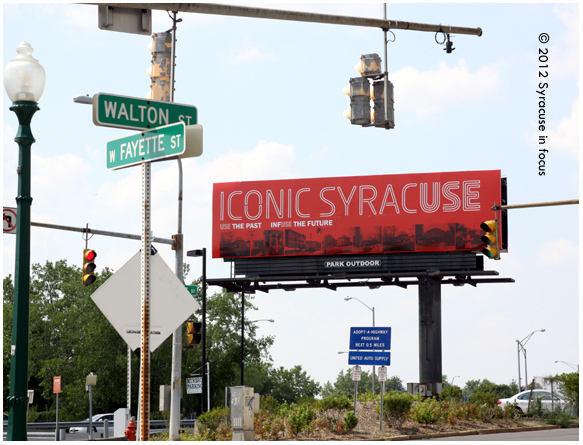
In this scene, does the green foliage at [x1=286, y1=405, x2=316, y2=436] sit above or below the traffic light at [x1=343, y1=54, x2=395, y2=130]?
below

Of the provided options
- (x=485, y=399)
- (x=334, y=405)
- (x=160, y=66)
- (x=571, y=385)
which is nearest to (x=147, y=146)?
(x=160, y=66)

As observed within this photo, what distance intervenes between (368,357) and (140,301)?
21738 millimetres

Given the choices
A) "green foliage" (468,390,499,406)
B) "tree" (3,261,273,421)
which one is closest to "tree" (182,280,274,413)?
"tree" (3,261,273,421)

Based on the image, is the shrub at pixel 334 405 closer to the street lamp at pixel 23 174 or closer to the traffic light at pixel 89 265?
the traffic light at pixel 89 265

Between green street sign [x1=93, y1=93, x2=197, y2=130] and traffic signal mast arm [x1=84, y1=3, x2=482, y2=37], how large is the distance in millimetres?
2620

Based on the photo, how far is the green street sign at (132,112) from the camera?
838 cm

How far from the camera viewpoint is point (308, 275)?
1859 inches

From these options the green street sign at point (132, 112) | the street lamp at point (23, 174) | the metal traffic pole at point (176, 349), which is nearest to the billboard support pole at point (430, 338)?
the metal traffic pole at point (176, 349)

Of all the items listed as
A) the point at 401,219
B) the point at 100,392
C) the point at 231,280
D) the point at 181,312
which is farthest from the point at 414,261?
the point at 181,312

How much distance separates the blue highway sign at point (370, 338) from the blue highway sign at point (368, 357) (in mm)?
183

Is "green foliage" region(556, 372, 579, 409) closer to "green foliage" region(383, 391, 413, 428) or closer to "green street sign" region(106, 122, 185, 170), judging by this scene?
"green foliage" region(383, 391, 413, 428)

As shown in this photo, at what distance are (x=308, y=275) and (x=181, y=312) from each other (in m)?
39.4

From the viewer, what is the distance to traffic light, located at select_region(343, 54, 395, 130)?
12.4 metres

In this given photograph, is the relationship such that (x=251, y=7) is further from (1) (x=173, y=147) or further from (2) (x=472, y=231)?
(2) (x=472, y=231)
